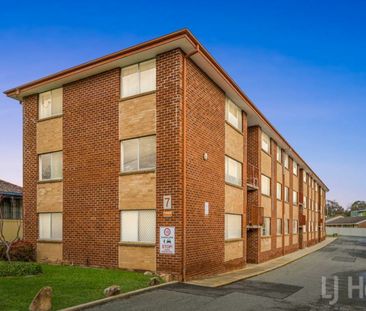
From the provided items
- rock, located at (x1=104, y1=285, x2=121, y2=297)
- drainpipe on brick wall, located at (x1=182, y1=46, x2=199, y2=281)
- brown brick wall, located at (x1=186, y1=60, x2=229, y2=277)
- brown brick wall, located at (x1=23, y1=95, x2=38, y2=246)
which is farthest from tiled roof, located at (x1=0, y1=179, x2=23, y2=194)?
rock, located at (x1=104, y1=285, x2=121, y2=297)

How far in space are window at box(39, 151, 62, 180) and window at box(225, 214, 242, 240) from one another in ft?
26.6

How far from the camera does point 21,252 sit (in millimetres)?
17391

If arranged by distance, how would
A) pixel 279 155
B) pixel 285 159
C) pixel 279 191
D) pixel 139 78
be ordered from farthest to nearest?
pixel 285 159 → pixel 279 155 → pixel 279 191 → pixel 139 78

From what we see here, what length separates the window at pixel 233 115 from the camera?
19.5 metres

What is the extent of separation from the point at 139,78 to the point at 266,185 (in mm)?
14497

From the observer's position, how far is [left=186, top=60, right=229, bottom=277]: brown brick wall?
14.8m

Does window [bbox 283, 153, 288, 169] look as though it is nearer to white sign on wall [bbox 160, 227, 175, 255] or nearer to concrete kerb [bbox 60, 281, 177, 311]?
white sign on wall [bbox 160, 227, 175, 255]

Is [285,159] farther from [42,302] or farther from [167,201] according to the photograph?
[42,302]

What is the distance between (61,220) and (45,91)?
626 centimetres

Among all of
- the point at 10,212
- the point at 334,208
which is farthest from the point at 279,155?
the point at 334,208

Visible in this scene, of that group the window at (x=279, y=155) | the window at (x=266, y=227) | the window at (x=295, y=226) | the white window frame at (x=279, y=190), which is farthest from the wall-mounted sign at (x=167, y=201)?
the window at (x=295, y=226)

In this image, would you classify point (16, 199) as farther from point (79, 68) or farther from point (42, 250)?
point (79, 68)

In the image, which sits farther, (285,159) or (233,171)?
(285,159)

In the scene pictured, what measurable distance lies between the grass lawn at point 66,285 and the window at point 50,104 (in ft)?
24.4
